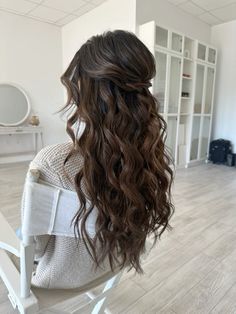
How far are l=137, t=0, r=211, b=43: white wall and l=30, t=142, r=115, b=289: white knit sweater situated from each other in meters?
3.40

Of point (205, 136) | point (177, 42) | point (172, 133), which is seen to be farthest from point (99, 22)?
point (205, 136)

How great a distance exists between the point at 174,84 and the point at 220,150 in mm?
1753

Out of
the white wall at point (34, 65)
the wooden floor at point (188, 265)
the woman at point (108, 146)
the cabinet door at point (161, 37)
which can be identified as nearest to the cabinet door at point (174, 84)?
the cabinet door at point (161, 37)

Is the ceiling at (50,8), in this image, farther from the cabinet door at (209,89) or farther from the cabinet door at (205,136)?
the cabinet door at (205,136)

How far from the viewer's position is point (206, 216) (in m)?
2.39

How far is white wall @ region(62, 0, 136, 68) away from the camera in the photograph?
133 inches

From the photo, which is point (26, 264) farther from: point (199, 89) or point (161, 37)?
point (199, 89)

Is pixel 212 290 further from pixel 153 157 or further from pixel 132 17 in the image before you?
pixel 132 17

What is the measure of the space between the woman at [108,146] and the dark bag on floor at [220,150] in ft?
14.4

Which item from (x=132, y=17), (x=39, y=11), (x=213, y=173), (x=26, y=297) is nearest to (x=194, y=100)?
(x=213, y=173)

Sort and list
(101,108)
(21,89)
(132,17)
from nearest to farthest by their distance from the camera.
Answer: (101,108) → (132,17) → (21,89)

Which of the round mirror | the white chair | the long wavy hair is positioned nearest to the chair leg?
the white chair

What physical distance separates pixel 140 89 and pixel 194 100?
393 cm

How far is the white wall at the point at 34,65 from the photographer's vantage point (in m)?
4.11
